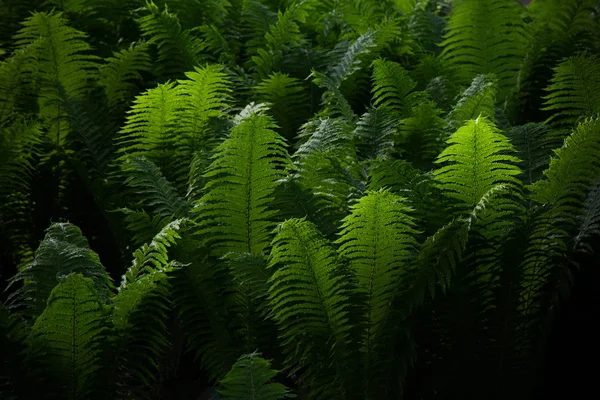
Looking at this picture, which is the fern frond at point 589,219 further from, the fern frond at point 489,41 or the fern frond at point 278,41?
the fern frond at point 278,41

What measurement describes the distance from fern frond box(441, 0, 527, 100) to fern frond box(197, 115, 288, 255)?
1113 mm

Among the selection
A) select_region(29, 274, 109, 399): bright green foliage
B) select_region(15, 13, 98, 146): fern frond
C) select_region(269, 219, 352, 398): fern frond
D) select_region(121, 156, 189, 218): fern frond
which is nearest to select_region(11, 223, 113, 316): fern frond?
select_region(29, 274, 109, 399): bright green foliage

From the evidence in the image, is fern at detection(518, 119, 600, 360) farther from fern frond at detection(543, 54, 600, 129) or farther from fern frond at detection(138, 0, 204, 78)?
fern frond at detection(138, 0, 204, 78)

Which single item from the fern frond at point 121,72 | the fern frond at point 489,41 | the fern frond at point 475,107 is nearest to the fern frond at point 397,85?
the fern frond at point 475,107

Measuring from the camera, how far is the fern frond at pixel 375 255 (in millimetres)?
1607

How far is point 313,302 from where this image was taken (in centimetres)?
167

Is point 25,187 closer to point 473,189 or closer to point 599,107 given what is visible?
point 473,189

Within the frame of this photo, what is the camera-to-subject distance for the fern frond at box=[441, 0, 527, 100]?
268 cm

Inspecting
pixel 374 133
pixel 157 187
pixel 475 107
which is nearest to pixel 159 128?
pixel 157 187

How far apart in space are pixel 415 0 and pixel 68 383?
7.41 ft

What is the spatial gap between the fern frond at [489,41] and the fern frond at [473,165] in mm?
977

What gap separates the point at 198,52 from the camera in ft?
8.84

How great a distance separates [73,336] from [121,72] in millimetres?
1230

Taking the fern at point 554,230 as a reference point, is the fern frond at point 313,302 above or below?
below
